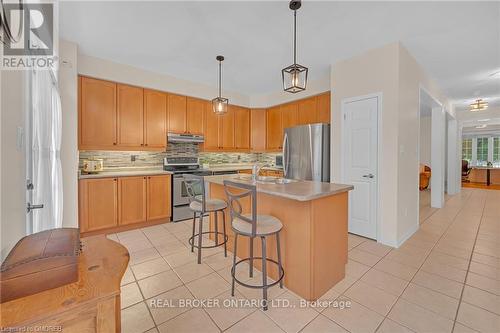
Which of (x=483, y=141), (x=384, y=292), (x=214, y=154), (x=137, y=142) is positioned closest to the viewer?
(x=384, y=292)

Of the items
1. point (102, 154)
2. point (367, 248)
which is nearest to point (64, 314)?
point (367, 248)

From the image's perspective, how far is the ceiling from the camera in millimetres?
2260

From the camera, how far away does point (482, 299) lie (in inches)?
75.4

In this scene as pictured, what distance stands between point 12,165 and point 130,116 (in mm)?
2919

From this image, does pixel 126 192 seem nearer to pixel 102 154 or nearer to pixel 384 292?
pixel 102 154

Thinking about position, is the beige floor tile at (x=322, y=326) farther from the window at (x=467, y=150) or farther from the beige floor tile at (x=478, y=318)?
the window at (x=467, y=150)

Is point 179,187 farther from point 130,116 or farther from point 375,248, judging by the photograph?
point 375,248

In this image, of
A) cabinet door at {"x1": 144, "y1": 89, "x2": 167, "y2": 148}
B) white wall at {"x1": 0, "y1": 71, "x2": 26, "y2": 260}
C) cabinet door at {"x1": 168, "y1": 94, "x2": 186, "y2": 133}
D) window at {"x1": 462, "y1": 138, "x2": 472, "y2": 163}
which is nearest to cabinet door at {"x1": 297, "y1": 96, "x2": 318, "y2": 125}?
cabinet door at {"x1": 168, "y1": 94, "x2": 186, "y2": 133}

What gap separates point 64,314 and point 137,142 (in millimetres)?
3634

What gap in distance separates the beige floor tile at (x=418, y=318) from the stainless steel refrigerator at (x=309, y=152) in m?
2.21

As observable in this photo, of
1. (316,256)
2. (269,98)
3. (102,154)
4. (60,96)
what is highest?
(269,98)

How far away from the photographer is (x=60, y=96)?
290 cm

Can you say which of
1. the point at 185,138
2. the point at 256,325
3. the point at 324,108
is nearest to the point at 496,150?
the point at 324,108

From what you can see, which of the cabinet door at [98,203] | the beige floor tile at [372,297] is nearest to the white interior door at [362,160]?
the beige floor tile at [372,297]
